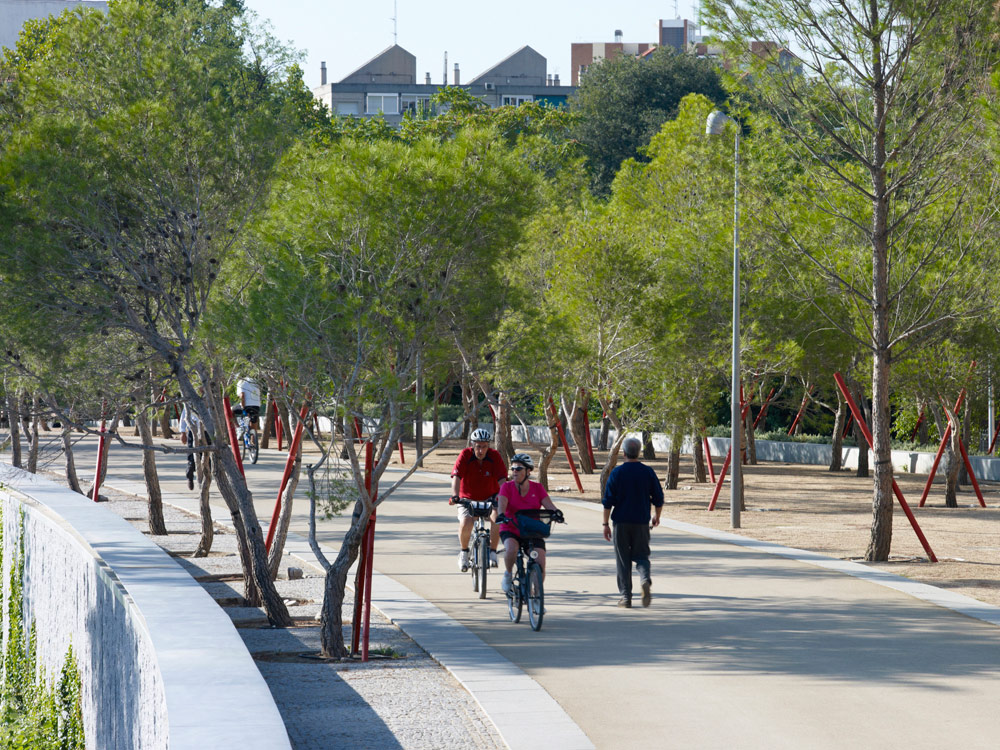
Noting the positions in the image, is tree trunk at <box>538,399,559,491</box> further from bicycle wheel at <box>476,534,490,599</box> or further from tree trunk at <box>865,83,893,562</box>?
bicycle wheel at <box>476,534,490,599</box>

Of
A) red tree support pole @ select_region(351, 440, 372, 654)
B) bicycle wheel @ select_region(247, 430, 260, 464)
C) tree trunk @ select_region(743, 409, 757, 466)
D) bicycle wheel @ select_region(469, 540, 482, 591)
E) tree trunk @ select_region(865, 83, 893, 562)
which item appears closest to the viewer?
red tree support pole @ select_region(351, 440, 372, 654)

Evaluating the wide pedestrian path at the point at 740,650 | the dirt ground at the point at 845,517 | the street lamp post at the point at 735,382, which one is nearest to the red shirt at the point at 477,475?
the wide pedestrian path at the point at 740,650

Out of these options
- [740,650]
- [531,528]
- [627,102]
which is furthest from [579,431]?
[627,102]

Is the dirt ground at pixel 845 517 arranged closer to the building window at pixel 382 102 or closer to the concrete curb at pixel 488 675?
the concrete curb at pixel 488 675

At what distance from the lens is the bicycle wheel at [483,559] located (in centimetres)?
1327

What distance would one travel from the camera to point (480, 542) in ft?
43.7

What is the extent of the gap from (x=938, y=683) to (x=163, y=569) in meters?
5.96

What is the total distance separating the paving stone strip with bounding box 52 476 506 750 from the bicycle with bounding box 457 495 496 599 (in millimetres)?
1442

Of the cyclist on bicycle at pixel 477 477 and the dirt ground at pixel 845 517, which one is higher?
the cyclist on bicycle at pixel 477 477

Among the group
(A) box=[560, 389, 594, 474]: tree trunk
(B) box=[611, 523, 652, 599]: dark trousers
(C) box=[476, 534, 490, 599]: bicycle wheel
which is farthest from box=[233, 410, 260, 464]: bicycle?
(B) box=[611, 523, 652, 599]: dark trousers

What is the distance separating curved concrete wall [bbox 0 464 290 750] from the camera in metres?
5.15

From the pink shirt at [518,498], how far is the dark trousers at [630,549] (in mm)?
895

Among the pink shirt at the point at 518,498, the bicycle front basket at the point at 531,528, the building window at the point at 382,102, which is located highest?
the building window at the point at 382,102

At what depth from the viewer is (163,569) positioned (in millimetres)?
9430
